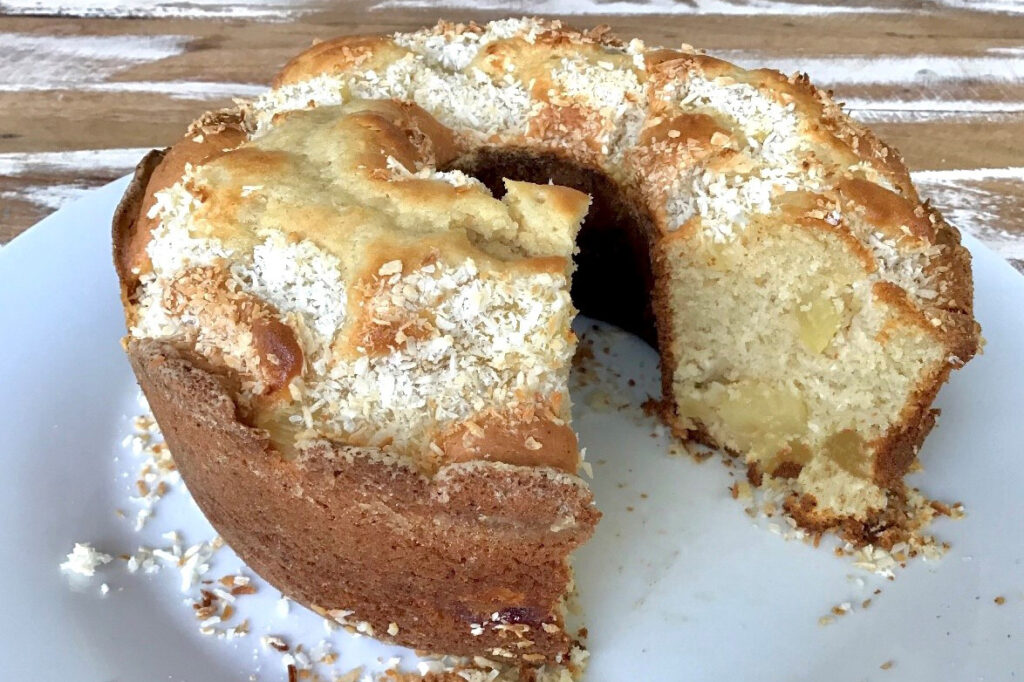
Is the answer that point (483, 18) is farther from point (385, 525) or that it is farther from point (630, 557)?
point (385, 525)

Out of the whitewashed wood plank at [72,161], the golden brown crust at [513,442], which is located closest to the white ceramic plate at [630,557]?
the golden brown crust at [513,442]

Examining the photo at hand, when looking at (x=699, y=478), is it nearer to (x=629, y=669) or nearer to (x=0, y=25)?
(x=629, y=669)

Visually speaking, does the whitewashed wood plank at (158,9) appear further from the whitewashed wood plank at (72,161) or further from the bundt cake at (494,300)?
the bundt cake at (494,300)

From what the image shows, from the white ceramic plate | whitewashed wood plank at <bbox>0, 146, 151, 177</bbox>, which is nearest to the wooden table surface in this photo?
whitewashed wood plank at <bbox>0, 146, 151, 177</bbox>

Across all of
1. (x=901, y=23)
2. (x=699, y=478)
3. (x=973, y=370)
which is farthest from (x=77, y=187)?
(x=901, y=23)

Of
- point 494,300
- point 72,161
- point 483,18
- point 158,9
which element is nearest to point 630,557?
point 494,300

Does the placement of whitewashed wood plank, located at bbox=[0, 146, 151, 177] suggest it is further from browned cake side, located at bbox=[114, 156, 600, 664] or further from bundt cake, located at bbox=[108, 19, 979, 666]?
browned cake side, located at bbox=[114, 156, 600, 664]
